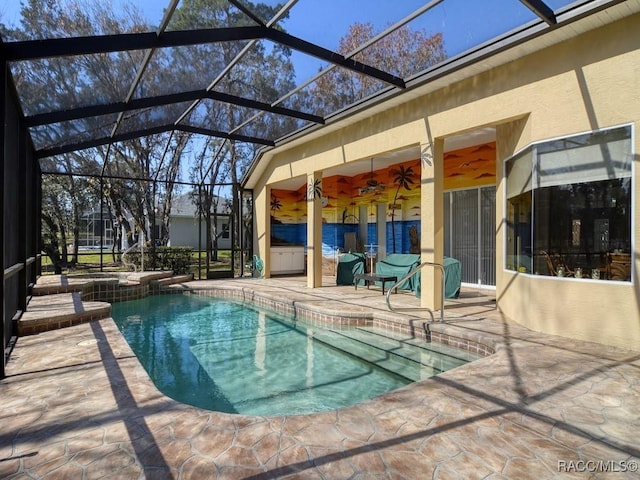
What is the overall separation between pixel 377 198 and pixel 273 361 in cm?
801

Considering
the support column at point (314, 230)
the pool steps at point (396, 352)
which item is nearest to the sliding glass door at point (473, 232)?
the support column at point (314, 230)

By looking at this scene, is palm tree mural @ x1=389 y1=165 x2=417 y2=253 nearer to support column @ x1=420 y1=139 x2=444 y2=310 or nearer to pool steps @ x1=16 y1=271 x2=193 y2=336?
support column @ x1=420 y1=139 x2=444 y2=310

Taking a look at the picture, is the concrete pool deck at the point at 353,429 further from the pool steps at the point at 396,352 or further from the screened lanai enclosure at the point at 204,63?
the screened lanai enclosure at the point at 204,63

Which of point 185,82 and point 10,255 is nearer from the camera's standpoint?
point 10,255

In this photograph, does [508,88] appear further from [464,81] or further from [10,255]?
[10,255]

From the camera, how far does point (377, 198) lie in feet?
39.4

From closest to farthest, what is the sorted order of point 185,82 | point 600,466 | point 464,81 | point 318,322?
point 600,466
point 464,81
point 185,82
point 318,322

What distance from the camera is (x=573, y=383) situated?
129 inches

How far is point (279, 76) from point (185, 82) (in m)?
1.58

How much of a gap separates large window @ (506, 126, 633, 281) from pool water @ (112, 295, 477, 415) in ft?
5.94

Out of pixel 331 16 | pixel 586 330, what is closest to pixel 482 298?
pixel 586 330

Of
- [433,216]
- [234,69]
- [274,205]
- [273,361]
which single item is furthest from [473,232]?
[274,205]

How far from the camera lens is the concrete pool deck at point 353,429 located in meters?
2.08

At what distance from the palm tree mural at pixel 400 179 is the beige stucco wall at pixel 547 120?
3.79 m
